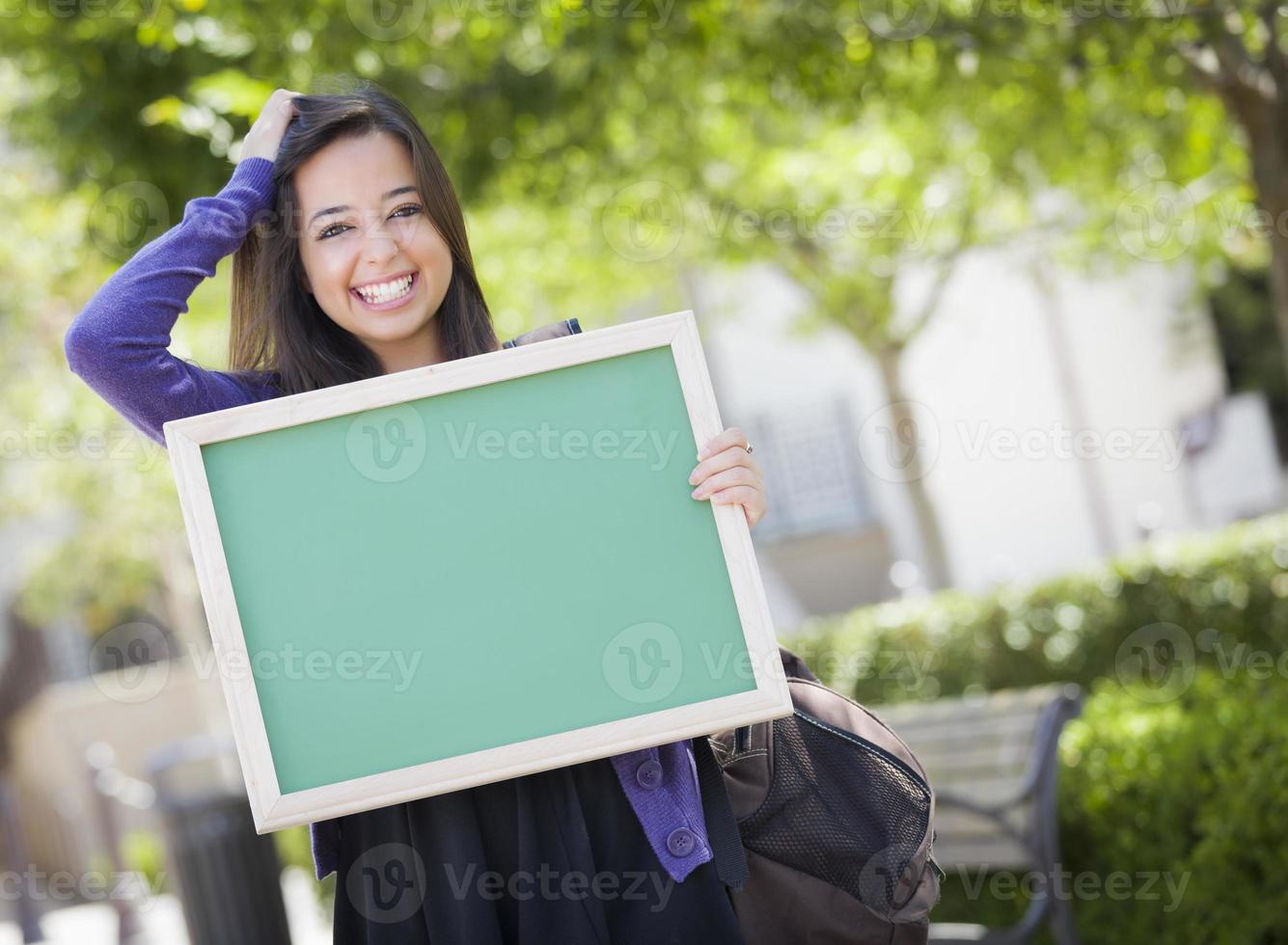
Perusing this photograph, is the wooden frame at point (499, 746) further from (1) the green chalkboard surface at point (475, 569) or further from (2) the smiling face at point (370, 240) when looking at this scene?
(2) the smiling face at point (370, 240)

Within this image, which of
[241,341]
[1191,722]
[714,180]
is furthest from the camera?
[714,180]

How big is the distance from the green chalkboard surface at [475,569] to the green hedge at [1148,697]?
2.64 m

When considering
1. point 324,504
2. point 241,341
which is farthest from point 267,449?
point 241,341

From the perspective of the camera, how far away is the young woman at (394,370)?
188cm

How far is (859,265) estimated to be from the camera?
9578mm

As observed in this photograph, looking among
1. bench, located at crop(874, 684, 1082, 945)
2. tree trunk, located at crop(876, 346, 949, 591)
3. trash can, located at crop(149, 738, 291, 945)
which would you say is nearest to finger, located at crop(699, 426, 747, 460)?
bench, located at crop(874, 684, 1082, 945)

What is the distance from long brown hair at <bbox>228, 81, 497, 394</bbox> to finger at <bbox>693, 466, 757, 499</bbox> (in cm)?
55

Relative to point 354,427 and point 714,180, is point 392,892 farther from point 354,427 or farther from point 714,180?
point 714,180

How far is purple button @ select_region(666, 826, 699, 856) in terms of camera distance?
1.86m

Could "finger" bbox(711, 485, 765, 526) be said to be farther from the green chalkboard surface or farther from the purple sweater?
the purple sweater

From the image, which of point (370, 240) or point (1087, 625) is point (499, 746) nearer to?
point (370, 240)

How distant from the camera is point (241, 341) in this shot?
226 cm

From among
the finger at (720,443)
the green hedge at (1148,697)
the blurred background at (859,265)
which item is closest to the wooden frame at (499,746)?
the finger at (720,443)

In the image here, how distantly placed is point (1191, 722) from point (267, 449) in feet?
11.0
